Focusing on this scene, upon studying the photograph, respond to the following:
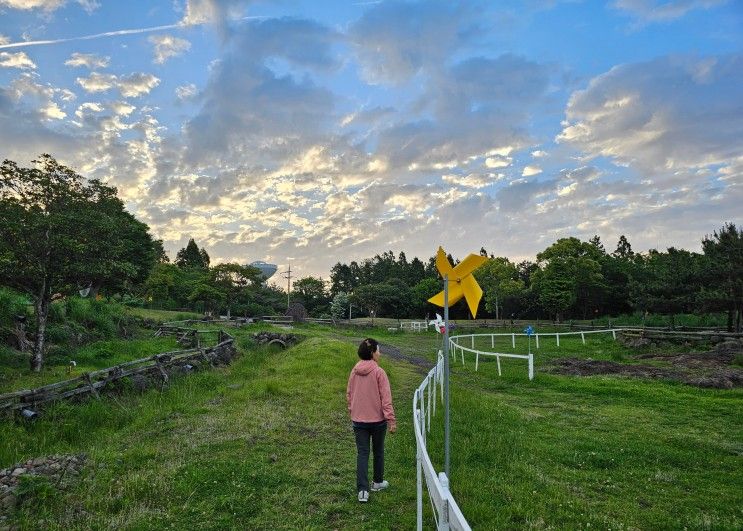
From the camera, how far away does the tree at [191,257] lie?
87062mm

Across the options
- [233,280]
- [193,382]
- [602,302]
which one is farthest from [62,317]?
[602,302]

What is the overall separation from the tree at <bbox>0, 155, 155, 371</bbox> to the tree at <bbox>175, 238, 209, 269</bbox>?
69.9 metres

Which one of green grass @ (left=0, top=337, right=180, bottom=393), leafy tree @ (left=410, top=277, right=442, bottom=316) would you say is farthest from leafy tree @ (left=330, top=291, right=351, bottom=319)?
green grass @ (left=0, top=337, right=180, bottom=393)

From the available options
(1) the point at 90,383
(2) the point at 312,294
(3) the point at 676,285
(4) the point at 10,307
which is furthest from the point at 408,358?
(2) the point at 312,294

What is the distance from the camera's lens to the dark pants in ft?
20.5

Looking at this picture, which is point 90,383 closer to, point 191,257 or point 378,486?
point 378,486

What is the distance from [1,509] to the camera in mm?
5707

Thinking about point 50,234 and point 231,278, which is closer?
point 50,234

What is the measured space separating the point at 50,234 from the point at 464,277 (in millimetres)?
17394

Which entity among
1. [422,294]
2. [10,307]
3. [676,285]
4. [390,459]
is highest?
[422,294]

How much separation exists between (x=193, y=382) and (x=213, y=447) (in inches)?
343

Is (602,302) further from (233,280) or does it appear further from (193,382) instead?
(193,382)

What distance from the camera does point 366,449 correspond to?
6.38 metres

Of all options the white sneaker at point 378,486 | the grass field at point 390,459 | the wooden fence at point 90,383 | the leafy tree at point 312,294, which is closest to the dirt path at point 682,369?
the grass field at point 390,459
